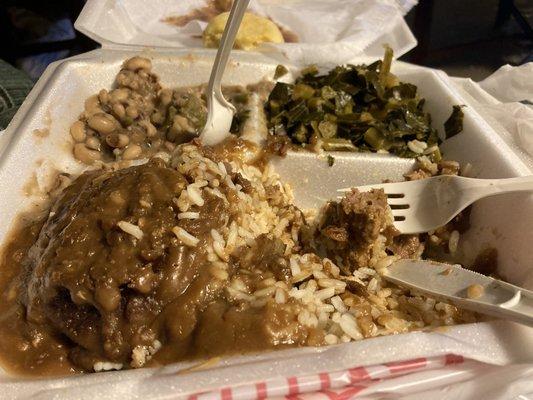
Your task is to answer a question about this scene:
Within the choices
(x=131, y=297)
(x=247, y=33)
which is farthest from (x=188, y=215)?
(x=247, y=33)

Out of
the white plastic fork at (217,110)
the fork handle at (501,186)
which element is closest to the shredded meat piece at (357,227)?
the fork handle at (501,186)

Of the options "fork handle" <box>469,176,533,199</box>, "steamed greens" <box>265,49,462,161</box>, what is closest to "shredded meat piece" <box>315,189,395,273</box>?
"fork handle" <box>469,176,533,199</box>

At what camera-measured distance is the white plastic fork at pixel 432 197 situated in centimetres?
203

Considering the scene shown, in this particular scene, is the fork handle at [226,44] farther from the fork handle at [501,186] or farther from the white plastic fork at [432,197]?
the fork handle at [501,186]

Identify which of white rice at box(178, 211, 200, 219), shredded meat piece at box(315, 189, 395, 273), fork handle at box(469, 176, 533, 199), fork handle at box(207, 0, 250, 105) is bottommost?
shredded meat piece at box(315, 189, 395, 273)

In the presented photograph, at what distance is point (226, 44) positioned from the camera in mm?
2387

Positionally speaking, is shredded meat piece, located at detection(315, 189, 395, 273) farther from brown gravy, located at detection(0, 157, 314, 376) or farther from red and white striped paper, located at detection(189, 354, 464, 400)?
red and white striped paper, located at detection(189, 354, 464, 400)

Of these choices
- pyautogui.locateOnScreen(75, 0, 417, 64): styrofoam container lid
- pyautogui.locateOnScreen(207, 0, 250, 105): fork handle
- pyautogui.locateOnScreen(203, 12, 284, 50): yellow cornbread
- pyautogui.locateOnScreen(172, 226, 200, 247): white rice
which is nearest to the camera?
pyautogui.locateOnScreen(172, 226, 200, 247): white rice

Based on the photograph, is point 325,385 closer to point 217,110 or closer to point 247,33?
point 217,110

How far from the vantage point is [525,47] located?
567 cm

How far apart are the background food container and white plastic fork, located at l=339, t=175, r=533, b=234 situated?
16cm

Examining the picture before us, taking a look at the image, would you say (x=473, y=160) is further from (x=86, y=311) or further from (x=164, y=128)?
(x=86, y=311)

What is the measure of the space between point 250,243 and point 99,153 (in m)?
1.28

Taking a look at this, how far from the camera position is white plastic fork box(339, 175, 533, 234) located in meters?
2.03
